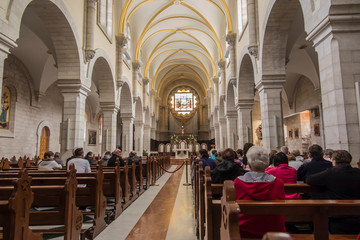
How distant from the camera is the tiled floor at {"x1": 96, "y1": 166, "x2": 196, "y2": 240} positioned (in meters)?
3.88

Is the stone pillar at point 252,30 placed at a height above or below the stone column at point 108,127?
above

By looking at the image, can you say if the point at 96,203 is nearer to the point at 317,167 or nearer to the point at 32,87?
the point at 317,167

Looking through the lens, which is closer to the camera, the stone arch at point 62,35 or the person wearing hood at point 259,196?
the person wearing hood at point 259,196

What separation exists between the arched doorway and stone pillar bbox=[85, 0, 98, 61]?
7669 mm

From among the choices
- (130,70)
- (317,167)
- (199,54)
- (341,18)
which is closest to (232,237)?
(317,167)

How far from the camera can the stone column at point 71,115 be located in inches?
331

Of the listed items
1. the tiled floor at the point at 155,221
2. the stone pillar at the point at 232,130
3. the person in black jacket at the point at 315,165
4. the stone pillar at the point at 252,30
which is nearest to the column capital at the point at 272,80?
the stone pillar at the point at 252,30

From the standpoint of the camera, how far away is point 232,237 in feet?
4.01

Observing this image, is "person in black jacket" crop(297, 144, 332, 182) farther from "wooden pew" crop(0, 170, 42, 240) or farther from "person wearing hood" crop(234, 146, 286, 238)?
"wooden pew" crop(0, 170, 42, 240)

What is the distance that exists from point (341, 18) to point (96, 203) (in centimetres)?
493

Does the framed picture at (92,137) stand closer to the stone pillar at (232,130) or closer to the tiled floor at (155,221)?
the stone pillar at (232,130)

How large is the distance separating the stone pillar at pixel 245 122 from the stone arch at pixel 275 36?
11.1 feet

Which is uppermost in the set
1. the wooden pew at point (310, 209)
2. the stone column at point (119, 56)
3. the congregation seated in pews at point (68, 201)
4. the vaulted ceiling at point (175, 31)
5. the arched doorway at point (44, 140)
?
the vaulted ceiling at point (175, 31)

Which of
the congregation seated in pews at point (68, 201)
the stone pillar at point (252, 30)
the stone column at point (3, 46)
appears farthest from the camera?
the stone pillar at point (252, 30)
